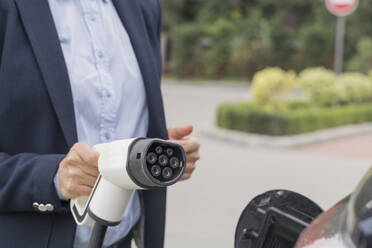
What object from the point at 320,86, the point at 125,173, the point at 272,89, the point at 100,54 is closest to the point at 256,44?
the point at 320,86

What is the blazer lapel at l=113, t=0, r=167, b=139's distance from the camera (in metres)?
1.57

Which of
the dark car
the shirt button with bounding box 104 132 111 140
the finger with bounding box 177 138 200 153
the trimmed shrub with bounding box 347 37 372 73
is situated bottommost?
the trimmed shrub with bounding box 347 37 372 73

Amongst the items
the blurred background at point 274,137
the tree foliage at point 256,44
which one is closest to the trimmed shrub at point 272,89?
the blurred background at point 274,137

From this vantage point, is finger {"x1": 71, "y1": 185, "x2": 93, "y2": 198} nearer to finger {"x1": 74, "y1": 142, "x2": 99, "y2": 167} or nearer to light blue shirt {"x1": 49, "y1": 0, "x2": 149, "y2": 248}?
finger {"x1": 74, "y1": 142, "x2": 99, "y2": 167}

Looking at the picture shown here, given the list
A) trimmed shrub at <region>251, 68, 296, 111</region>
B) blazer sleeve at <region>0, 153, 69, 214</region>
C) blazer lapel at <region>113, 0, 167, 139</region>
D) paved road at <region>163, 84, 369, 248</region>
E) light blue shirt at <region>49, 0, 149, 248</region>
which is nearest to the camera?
blazer sleeve at <region>0, 153, 69, 214</region>

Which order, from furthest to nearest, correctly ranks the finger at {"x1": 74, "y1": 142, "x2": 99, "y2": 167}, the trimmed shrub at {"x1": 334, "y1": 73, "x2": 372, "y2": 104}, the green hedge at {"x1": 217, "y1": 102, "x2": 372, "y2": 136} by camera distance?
the trimmed shrub at {"x1": 334, "y1": 73, "x2": 372, "y2": 104} < the green hedge at {"x1": 217, "y1": 102, "x2": 372, "y2": 136} < the finger at {"x1": 74, "y1": 142, "x2": 99, "y2": 167}

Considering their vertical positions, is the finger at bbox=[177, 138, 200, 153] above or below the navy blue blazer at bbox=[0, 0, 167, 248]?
below

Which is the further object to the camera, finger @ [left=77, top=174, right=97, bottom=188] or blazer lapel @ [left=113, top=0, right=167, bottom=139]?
blazer lapel @ [left=113, top=0, right=167, bottom=139]

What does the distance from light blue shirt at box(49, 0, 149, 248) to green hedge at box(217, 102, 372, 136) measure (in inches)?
359

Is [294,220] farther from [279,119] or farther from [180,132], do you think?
[279,119]

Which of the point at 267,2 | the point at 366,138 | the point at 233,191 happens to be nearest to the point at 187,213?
the point at 233,191

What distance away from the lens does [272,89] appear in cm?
1183

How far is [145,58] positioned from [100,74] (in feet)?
0.49

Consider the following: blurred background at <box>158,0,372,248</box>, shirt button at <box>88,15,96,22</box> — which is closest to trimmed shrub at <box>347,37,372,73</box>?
blurred background at <box>158,0,372,248</box>
